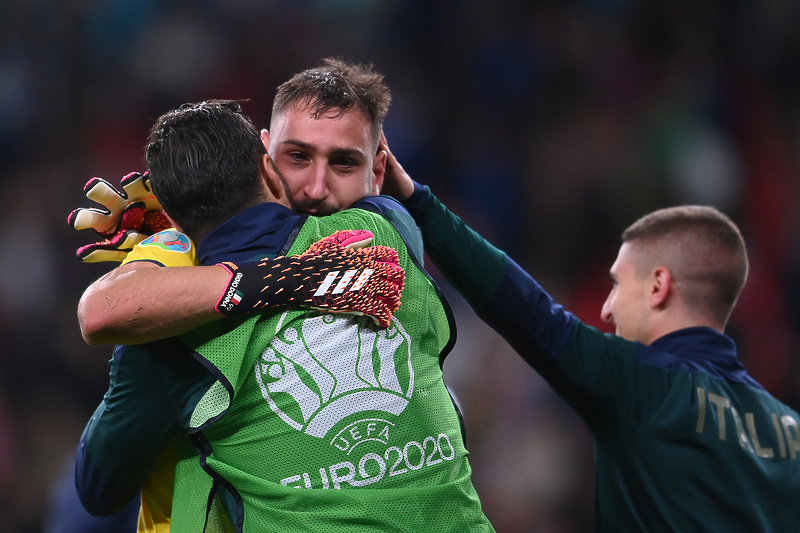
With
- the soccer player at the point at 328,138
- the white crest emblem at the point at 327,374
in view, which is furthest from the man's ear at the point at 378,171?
the white crest emblem at the point at 327,374

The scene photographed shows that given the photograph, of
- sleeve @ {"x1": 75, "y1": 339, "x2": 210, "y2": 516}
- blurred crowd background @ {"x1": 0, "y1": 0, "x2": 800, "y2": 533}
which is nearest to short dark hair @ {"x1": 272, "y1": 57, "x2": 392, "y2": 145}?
sleeve @ {"x1": 75, "y1": 339, "x2": 210, "y2": 516}

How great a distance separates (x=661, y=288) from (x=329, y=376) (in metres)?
1.57

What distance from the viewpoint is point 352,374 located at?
167 cm

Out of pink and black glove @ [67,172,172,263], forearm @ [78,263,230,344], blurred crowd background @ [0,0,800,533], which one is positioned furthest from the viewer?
blurred crowd background @ [0,0,800,533]

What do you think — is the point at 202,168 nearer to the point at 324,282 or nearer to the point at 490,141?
the point at 324,282

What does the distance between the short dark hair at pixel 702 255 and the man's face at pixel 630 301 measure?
84 mm

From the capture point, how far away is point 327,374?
5.42 ft

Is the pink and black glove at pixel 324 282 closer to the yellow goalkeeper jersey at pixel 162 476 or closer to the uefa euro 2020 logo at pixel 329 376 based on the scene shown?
the uefa euro 2020 logo at pixel 329 376

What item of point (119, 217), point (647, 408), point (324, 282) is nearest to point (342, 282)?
point (324, 282)

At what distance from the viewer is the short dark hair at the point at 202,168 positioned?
176 cm

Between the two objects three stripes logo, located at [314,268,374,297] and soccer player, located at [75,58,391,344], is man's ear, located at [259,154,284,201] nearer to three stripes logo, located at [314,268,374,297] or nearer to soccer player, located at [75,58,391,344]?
soccer player, located at [75,58,391,344]

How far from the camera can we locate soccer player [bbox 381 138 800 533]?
244 centimetres

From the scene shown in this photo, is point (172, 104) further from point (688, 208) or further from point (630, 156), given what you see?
point (688, 208)

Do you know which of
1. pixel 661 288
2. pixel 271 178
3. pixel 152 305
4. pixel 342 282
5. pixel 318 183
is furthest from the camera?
pixel 661 288
